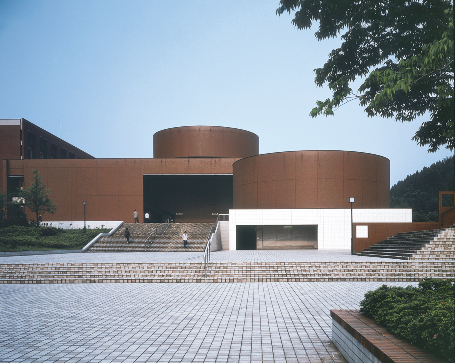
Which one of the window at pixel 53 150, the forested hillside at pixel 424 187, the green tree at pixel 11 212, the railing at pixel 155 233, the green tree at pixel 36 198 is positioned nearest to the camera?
the railing at pixel 155 233

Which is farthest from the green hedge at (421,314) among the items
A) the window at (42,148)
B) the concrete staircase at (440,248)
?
the window at (42,148)

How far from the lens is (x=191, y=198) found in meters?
47.3

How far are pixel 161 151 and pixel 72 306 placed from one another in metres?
40.1

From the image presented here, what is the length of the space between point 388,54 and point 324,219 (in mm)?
19732

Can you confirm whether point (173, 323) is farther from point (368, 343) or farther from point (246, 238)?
point (246, 238)

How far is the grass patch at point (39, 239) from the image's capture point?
2652 centimetres

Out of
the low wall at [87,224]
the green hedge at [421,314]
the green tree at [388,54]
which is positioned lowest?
the low wall at [87,224]

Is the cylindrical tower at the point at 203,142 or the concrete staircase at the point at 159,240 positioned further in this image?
the cylindrical tower at the point at 203,142

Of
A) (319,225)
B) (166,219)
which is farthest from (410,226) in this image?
(166,219)

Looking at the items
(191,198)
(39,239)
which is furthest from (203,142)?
(39,239)

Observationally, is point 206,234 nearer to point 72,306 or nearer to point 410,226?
point 410,226

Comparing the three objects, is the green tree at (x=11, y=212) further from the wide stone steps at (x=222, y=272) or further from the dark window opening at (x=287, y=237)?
the wide stone steps at (x=222, y=272)

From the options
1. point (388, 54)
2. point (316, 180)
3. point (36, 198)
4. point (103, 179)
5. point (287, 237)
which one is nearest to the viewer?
point (388, 54)

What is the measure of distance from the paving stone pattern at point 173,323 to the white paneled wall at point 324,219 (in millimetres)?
17339
